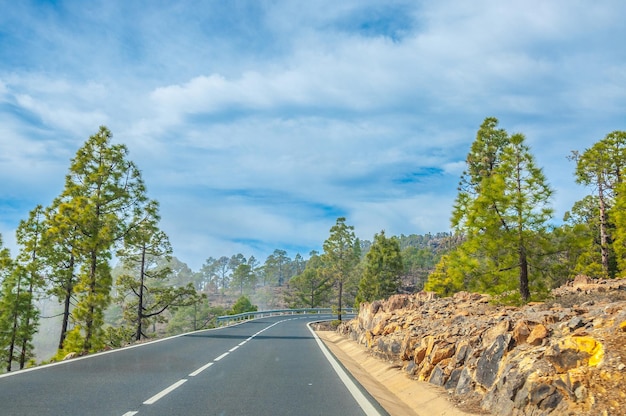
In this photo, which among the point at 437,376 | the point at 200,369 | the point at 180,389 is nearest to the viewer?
the point at 180,389

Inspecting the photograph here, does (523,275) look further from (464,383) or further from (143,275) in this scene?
(143,275)

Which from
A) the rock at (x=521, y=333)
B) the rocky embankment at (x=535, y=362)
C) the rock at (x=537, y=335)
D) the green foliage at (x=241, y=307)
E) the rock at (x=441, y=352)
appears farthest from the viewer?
the green foliage at (x=241, y=307)

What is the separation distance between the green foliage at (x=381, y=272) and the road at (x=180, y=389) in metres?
40.5

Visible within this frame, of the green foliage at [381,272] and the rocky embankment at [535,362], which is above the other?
the green foliage at [381,272]

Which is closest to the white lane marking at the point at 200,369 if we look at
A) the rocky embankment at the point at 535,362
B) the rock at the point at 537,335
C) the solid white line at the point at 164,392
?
the solid white line at the point at 164,392

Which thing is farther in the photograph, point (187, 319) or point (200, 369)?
point (187, 319)

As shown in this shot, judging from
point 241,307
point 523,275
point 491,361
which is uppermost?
point 523,275

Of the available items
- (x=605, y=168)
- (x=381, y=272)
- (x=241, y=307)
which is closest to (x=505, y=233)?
(x=605, y=168)

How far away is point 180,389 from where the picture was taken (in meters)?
8.01

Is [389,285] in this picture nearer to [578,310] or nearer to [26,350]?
[26,350]

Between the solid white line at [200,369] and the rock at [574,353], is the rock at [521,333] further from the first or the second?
the solid white line at [200,369]

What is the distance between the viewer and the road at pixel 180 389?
635 cm

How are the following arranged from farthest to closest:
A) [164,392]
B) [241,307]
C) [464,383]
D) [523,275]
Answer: [241,307] → [523,275] → [164,392] → [464,383]

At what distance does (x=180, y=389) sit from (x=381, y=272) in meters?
46.7
